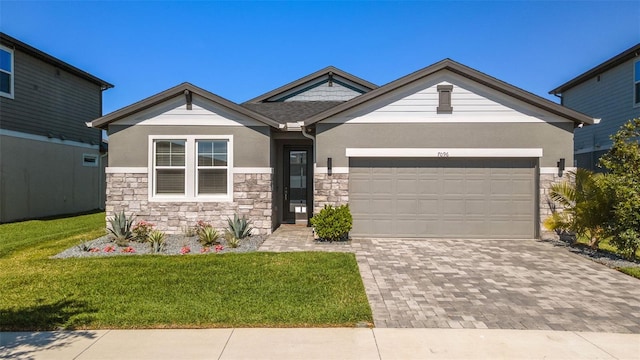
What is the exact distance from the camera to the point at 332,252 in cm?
886

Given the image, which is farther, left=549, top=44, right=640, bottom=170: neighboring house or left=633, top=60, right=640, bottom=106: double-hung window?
left=549, top=44, right=640, bottom=170: neighboring house

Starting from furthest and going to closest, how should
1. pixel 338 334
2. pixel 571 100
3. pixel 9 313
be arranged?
pixel 571 100, pixel 9 313, pixel 338 334

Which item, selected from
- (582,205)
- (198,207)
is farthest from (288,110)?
(582,205)

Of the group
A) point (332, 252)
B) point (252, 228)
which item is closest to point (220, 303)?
point (332, 252)

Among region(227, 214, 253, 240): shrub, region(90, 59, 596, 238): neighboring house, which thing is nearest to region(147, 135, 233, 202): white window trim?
region(90, 59, 596, 238): neighboring house

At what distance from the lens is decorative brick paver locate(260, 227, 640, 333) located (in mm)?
4943

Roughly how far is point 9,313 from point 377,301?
16.8 ft

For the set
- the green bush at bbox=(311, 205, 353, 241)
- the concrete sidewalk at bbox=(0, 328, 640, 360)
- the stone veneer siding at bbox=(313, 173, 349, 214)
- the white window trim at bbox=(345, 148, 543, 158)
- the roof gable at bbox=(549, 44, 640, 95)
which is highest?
the roof gable at bbox=(549, 44, 640, 95)

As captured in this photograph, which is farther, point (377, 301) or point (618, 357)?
point (377, 301)

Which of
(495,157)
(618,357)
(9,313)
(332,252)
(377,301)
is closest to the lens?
(618,357)

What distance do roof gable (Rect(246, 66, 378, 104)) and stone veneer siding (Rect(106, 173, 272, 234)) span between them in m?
6.25

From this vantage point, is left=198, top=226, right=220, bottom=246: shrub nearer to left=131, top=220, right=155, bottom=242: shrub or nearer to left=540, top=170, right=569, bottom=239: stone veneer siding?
left=131, top=220, right=155, bottom=242: shrub

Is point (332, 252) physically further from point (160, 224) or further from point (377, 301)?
point (160, 224)

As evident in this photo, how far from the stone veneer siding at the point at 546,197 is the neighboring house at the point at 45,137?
1847 cm
